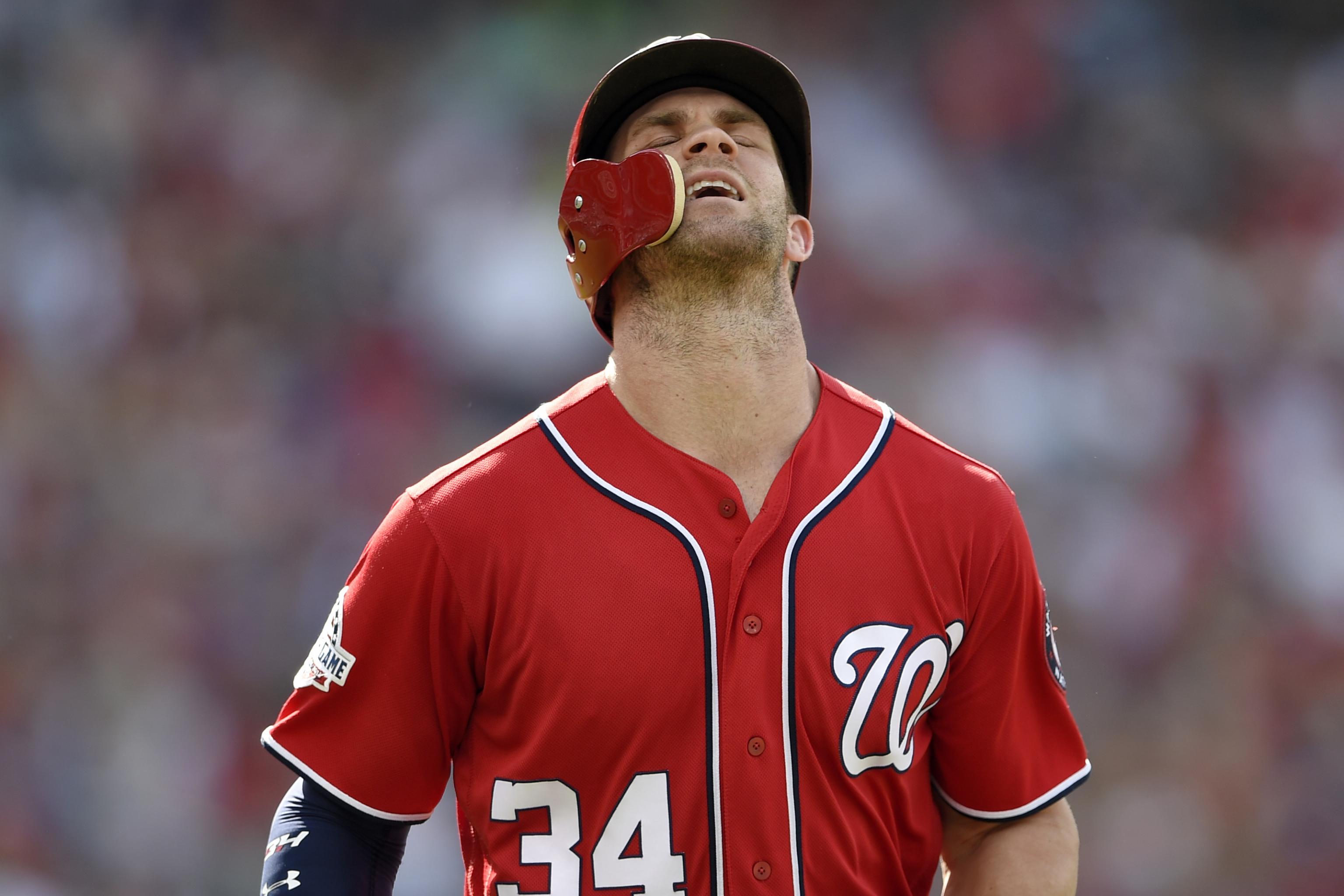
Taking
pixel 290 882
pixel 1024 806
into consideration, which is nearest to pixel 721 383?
pixel 1024 806

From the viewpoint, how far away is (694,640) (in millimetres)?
1724

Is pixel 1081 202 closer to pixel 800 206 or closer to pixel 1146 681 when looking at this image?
pixel 1146 681

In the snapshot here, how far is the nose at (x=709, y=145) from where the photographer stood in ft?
6.66

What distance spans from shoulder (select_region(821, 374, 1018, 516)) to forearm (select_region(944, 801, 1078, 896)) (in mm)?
501

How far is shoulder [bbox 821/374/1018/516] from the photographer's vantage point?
6.27 feet

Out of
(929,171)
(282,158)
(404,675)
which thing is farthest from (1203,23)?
(404,675)

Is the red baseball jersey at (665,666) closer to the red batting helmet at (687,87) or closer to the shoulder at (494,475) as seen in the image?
the shoulder at (494,475)

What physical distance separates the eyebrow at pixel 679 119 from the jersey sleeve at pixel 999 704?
2.55 feet

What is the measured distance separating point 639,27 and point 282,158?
1506 millimetres

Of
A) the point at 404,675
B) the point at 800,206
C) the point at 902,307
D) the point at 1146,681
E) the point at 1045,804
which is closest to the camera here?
the point at 404,675

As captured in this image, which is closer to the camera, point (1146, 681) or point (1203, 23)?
point (1146, 681)

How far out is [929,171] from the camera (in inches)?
189

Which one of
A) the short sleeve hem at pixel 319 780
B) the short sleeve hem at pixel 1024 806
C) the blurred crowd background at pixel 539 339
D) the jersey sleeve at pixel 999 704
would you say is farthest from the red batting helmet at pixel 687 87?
the blurred crowd background at pixel 539 339

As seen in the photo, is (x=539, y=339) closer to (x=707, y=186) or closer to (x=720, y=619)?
(x=707, y=186)
